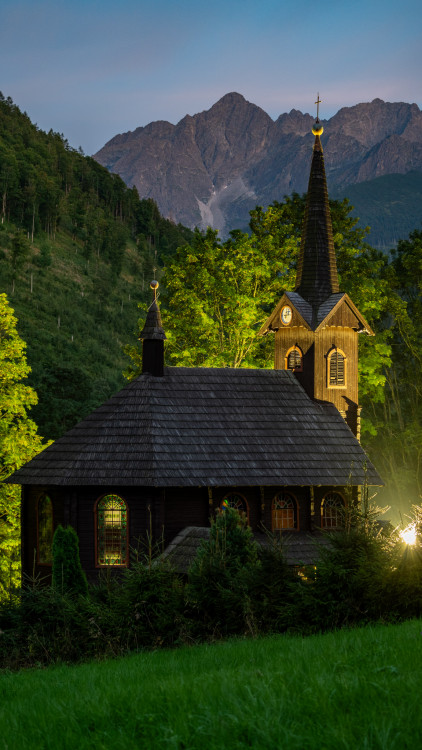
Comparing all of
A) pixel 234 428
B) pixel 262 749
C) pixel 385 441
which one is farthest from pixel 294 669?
pixel 385 441

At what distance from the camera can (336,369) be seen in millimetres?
30938

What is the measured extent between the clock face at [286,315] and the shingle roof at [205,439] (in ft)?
9.55

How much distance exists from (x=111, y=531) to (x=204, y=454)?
3.80 metres

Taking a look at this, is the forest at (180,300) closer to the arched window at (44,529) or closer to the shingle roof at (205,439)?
the arched window at (44,529)

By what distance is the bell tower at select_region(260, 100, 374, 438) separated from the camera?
30547 mm

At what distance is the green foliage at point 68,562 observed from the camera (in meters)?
22.5

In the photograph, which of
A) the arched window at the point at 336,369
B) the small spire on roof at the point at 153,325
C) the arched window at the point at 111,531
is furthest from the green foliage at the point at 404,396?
the arched window at the point at 111,531

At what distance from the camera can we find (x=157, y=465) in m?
24.6

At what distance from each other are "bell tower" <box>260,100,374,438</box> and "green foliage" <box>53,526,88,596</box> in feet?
36.7

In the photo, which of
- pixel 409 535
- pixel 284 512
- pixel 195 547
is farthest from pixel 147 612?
pixel 284 512

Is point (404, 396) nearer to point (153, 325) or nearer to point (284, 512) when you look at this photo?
point (284, 512)

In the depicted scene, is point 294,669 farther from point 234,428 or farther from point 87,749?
point 234,428

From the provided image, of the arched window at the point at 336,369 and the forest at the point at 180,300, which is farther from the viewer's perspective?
the forest at the point at 180,300

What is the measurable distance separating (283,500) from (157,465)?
5.15 m
